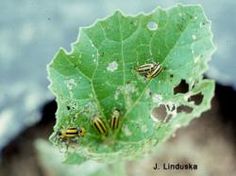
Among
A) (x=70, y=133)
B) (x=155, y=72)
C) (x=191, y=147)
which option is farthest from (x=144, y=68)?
(x=191, y=147)

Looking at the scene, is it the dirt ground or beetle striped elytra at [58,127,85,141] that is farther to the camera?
the dirt ground

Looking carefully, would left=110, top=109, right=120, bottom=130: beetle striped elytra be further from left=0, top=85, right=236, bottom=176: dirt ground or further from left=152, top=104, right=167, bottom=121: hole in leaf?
left=0, top=85, right=236, bottom=176: dirt ground

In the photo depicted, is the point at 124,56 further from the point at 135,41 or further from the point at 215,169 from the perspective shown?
the point at 215,169

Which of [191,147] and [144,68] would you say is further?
[191,147]

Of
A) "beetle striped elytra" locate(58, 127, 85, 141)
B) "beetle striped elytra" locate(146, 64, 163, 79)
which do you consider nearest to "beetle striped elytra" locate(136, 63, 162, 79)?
"beetle striped elytra" locate(146, 64, 163, 79)

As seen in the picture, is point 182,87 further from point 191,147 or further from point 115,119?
point 191,147

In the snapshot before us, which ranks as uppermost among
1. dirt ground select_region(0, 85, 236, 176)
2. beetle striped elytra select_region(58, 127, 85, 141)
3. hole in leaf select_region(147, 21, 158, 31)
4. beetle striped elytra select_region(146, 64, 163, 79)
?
hole in leaf select_region(147, 21, 158, 31)

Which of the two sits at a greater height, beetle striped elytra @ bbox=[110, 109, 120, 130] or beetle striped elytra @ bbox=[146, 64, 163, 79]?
beetle striped elytra @ bbox=[146, 64, 163, 79]
